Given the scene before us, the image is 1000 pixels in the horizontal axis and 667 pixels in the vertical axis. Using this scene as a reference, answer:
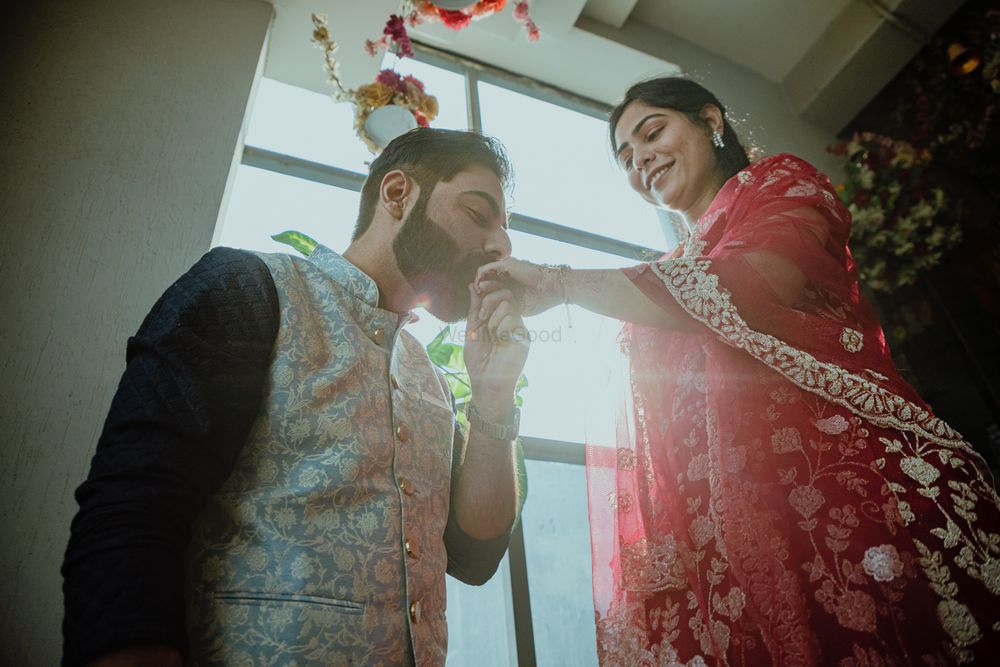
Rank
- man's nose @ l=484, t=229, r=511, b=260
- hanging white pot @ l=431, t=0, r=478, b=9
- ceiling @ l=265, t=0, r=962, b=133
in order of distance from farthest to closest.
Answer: ceiling @ l=265, t=0, r=962, b=133, hanging white pot @ l=431, t=0, r=478, b=9, man's nose @ l=484, t=229, r=511, b=260

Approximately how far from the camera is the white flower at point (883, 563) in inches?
30.3

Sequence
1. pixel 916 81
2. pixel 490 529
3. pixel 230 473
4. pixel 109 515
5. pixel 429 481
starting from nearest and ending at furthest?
pixel 109 515 → pixel 230 473 → pixel 429 481 → pixel 490 529 → pixel 916 81

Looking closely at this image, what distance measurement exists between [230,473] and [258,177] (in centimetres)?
188

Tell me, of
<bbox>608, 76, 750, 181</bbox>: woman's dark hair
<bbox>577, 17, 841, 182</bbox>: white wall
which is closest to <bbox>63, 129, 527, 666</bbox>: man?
<bbox>608, 76, 750, 181</bbox>: woman's dark hair

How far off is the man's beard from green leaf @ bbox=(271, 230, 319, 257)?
38cm

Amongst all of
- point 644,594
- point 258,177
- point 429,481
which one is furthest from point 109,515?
point 258,177

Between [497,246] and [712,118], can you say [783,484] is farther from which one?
Answer: [712,118]

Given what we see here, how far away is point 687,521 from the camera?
993 millimetres

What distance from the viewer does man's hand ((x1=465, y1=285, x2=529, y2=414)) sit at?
44.2 inches

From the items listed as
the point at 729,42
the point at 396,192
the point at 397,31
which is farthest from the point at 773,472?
the point at 729,42

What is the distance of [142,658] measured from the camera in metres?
0.53

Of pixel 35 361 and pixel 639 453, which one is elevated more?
pixel 35 361

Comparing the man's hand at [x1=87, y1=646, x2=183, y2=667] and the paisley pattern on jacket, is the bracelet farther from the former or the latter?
the man's hand at [x1=87, y1=646, x2=183, y2=667]

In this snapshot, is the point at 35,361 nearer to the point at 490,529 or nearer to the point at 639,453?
the point at 490,529
